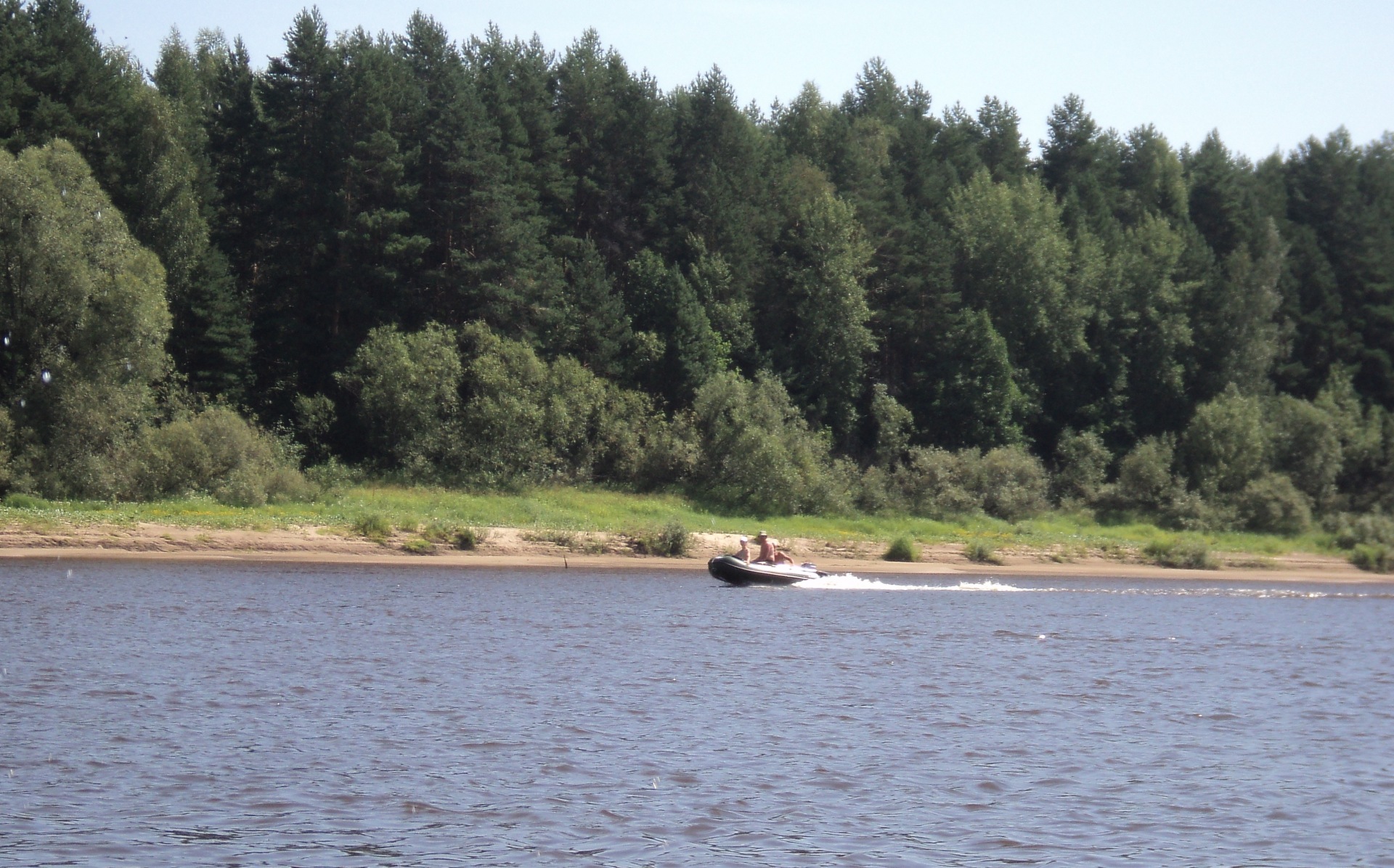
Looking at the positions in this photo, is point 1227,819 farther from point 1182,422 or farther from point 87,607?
point 1182,422

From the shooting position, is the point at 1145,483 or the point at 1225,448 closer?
the point at 1145,483

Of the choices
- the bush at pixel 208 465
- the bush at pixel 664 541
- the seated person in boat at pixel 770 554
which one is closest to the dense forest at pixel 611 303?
the bush at pixel 208 465

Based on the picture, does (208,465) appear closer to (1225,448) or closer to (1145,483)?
(1145,483)

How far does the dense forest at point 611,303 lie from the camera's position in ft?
155

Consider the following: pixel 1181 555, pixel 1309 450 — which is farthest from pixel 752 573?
pixel 1309 450

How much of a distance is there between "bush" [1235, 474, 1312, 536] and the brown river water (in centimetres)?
3318

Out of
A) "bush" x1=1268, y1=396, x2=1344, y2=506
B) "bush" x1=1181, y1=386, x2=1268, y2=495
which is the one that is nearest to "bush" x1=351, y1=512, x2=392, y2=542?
"bush" x1=1181, y1=386, x2=1268, y2=495

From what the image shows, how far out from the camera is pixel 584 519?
169ft

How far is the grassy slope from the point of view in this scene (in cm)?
4212

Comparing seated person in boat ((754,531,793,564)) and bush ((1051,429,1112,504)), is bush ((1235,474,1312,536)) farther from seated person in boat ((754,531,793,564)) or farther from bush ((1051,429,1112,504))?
seated person in boat ((754,531,793,564))

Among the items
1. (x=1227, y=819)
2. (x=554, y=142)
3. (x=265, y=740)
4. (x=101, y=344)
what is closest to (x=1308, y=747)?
(x=1227, y=819)

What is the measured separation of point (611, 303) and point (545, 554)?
1855 centimetres

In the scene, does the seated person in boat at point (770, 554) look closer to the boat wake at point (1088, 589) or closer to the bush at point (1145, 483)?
the boat wake at point (1088, 589)

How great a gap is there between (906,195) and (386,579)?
167ft
